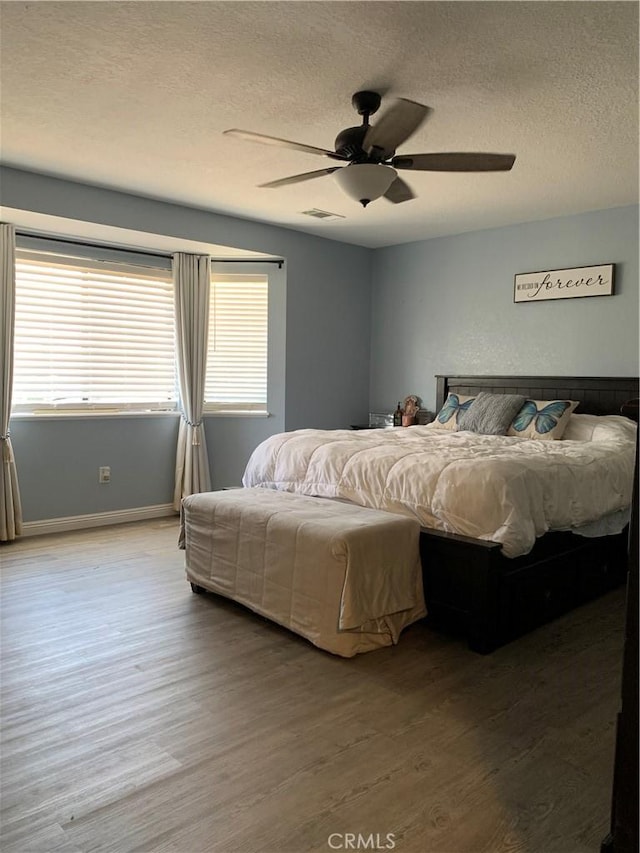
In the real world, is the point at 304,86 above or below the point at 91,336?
above

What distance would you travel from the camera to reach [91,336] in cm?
525

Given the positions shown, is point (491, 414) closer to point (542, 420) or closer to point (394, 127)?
point (542, 420)

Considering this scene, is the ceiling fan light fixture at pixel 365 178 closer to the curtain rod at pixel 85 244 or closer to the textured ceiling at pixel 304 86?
the textured ceiling at pixel 304 86

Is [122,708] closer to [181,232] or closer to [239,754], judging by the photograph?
[239,754]

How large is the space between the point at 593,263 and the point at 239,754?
4.44 metres

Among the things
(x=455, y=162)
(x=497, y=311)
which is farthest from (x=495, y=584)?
(x=497, y=311)

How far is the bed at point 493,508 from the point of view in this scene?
2.92m

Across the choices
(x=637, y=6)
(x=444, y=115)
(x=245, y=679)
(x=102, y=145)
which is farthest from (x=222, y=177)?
(x=245, y=679)

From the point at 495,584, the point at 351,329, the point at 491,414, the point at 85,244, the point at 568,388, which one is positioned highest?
the point at 85,244

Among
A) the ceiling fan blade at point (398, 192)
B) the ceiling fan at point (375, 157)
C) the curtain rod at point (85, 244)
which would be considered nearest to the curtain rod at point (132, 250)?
the curtain rod at point (85, 244)

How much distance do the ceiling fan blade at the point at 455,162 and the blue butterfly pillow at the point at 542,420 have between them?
6.73 feet

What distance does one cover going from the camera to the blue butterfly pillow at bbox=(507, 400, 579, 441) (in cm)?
443

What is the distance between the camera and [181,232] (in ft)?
16.7

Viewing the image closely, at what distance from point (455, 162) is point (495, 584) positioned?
6.44ft
